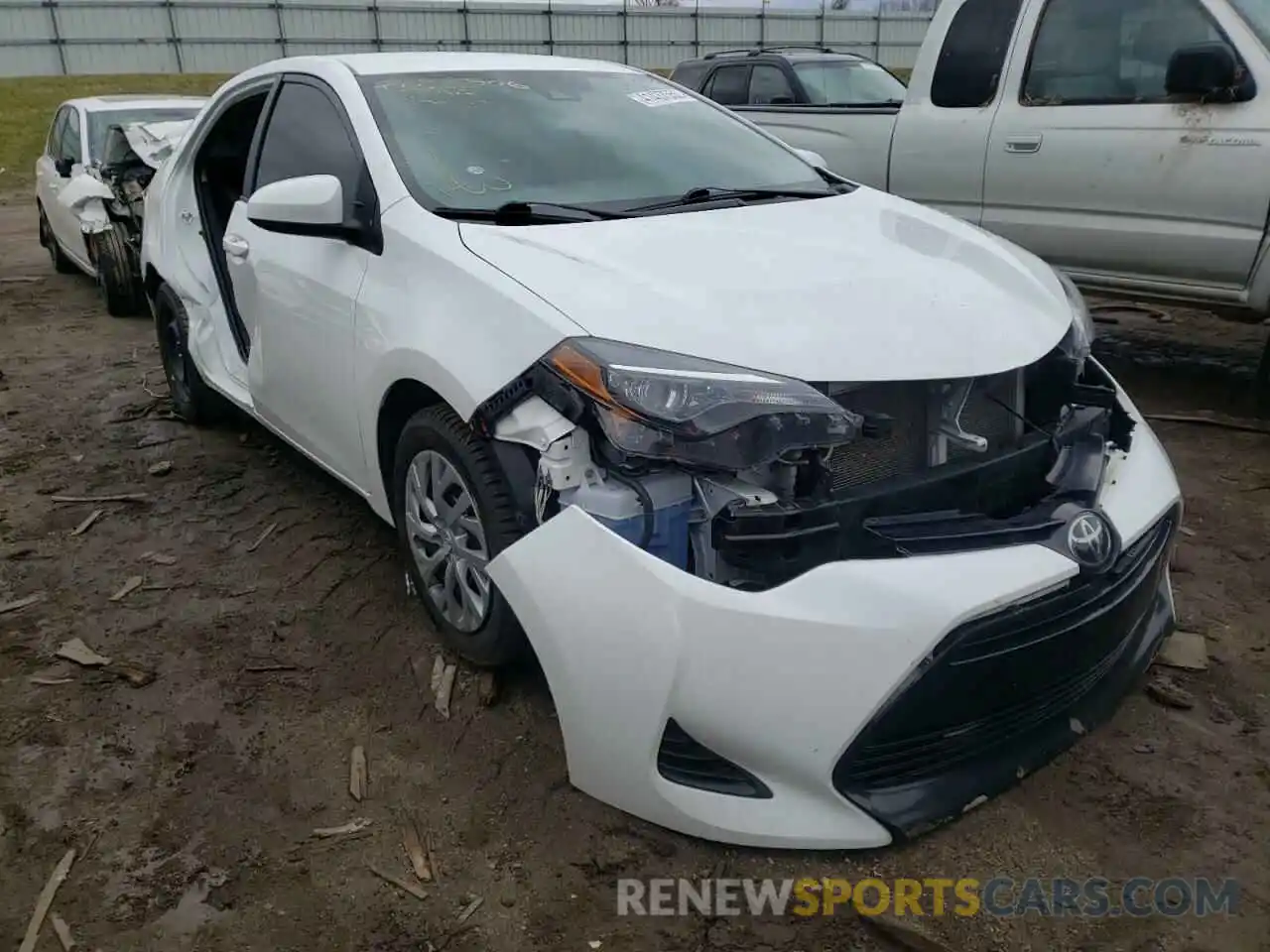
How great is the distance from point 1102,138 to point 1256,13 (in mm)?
748

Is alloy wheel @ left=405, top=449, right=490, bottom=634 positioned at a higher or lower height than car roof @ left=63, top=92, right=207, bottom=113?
lower

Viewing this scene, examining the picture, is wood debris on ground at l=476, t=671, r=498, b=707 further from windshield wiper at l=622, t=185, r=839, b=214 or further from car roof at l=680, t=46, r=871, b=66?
car roof at l=680, t=46, r=871, b=66

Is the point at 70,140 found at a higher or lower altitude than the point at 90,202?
higher

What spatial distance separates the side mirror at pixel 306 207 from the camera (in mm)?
2959

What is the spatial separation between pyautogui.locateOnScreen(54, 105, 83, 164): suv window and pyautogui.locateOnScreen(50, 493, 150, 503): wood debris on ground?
18.4 ft

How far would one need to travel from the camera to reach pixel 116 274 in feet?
26.1

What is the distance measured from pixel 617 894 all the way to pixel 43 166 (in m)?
10.2

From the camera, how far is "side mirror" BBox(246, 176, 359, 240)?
9.71 ft

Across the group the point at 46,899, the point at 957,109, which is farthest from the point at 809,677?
the point at 957,109

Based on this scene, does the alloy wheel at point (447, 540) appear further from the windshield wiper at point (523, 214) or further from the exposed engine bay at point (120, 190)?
the exposed engine bay at point (120, 190)

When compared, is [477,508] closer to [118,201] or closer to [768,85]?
[118,201]

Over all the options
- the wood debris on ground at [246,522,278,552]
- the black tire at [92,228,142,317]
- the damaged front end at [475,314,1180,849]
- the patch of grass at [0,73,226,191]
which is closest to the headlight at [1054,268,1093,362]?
the damaged front end at [475,314,1180,849]

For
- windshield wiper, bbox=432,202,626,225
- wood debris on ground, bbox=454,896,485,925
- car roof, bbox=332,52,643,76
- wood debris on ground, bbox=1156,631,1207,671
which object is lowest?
wood debris on ground, bbox=454,896,485,925

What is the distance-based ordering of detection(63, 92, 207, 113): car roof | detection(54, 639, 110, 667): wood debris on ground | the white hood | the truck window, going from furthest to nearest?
detection(63, 92, 207, 113): car roof < the truck window < detection(54, 639, 110, 667): wood debris on ground < the white hood
